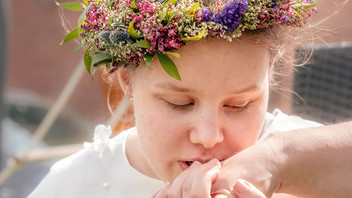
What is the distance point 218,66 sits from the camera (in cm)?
176

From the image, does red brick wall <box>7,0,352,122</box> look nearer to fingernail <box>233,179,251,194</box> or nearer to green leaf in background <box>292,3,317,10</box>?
green leaf in background <box>292,3,317,10</box>

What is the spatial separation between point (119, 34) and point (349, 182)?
880 mm

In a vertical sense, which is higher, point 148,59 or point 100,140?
point 148,59

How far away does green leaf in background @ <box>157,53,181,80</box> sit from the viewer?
1753 mm

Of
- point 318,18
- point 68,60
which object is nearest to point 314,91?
point 318,18

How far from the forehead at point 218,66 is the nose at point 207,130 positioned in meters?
0.10

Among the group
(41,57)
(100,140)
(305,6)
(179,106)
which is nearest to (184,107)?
(179,106)

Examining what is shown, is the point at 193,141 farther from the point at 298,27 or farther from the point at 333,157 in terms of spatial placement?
the point at 298,27

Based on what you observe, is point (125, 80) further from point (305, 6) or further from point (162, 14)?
point (305, 6)

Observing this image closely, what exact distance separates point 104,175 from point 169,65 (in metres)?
0.85

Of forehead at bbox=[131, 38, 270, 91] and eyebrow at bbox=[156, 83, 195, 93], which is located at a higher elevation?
forehead at bbox=[131, 38, 270, 91]

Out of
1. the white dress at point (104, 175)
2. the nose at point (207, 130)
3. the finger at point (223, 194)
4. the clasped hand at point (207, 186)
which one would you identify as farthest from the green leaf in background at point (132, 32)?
the white dress at point (104, 175)

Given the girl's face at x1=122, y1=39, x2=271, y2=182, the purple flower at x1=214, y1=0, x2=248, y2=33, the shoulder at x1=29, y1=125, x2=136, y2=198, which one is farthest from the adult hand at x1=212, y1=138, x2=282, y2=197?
the shoulder at x1=29, y1=125, x2=136, y2=198

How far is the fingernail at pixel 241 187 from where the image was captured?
1440 mm
